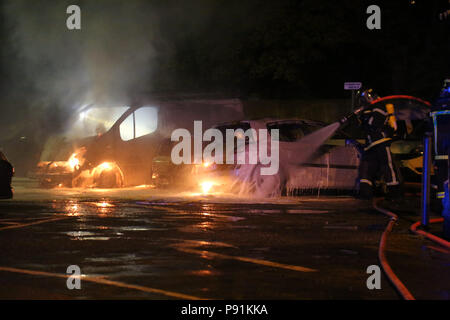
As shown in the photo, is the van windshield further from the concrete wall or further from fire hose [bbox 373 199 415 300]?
fire hose [bbox 373 199 415 300]

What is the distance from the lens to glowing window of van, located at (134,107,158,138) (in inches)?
653

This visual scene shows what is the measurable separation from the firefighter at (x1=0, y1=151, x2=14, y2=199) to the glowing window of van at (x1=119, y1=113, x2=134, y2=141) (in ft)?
14.4

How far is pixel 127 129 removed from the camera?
16562 millimetres

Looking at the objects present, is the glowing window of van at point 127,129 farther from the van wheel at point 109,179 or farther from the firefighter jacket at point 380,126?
the firefighter jacket at point 380,126

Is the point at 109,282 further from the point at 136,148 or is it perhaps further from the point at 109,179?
the point at 136,148

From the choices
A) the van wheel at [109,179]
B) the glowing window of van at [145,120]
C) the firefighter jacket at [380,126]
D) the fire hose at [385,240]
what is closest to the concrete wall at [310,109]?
the glowing window of van at [145,120]

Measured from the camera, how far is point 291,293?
556 centimetres

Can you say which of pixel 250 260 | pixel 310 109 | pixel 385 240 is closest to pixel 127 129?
pixel 310 109

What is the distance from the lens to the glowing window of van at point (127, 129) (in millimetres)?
16469

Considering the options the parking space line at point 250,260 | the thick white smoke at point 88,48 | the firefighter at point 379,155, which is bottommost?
the parking space line at point 250,260

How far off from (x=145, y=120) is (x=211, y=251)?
9.72 meters

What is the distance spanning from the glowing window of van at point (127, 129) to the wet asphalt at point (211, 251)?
4427mm
